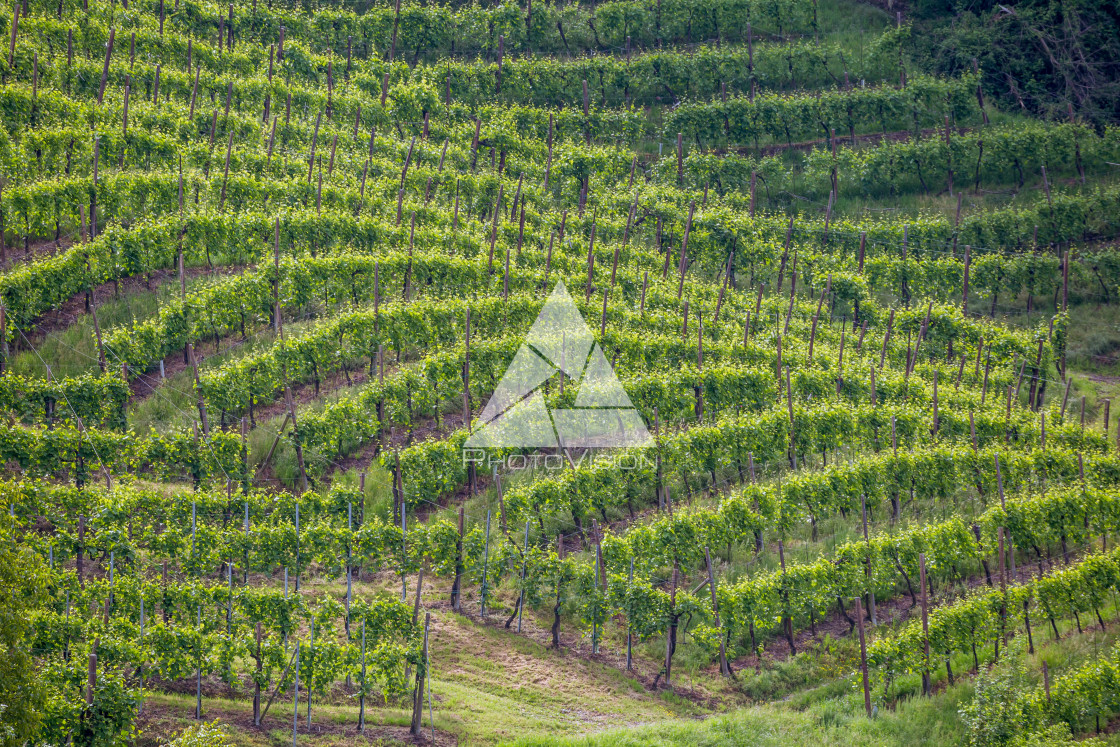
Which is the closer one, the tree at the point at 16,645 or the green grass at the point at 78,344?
the tree at the point at 16,645

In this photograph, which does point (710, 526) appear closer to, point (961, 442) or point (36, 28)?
point (961, 442)

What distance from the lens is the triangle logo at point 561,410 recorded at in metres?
22.4

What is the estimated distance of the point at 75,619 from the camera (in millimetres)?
16469

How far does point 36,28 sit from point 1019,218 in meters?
29.6

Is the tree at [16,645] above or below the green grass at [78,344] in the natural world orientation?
below

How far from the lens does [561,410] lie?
22938 millimetres

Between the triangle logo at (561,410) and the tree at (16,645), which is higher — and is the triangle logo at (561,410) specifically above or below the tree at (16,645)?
above

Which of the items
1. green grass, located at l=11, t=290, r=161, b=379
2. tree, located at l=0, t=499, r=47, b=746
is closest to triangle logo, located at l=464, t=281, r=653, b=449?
green grass, located at l=11, t=290, r=161, b=379

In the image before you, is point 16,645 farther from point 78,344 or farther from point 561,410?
point 561,410

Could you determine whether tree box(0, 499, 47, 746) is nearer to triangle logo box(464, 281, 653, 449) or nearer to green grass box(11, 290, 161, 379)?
green grass box(11, 290, 161, 379)

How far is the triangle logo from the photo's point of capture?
22391 millimetres

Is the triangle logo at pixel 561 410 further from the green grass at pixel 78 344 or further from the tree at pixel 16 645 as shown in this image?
the tree at pixel 16 645

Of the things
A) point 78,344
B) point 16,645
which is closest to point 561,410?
point 78,344

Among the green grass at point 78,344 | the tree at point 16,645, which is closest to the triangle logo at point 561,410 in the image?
the green grass at point 78,344
